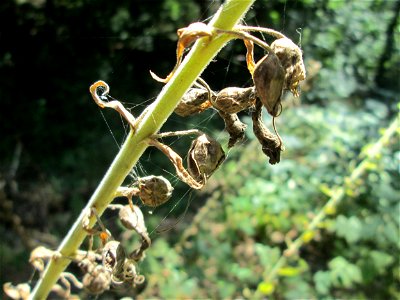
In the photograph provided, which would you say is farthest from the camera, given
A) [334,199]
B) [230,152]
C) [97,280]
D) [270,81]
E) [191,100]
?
[230,152]

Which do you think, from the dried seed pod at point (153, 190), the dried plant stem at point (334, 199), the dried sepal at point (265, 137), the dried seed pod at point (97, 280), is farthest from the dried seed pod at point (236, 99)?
the dried plant stem at point (334, 199)

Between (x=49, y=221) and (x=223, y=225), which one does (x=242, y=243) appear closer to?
(x=223, y=225)

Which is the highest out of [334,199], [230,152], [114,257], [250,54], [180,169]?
[250,54]

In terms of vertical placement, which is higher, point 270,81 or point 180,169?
point 270,81

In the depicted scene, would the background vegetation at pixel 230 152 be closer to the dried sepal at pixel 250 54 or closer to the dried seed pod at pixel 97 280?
the dried seed pod at pixel 97 280

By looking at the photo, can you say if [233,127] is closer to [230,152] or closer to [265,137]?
[265,137]

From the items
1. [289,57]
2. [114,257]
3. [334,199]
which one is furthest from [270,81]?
[334,199]

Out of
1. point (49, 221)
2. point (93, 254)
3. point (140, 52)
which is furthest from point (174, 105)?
point (49, 221)
